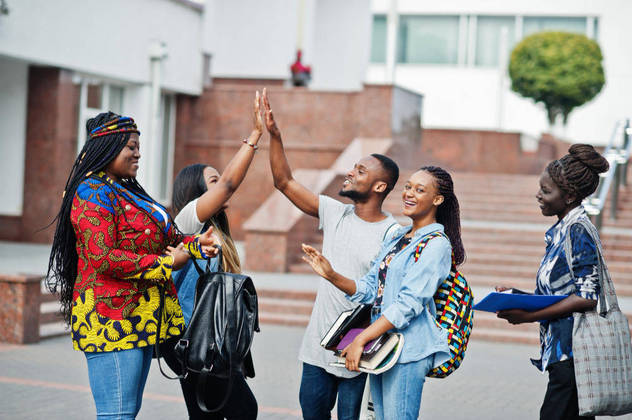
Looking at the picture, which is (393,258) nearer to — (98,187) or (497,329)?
(98,187)

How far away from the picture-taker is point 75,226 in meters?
3.76

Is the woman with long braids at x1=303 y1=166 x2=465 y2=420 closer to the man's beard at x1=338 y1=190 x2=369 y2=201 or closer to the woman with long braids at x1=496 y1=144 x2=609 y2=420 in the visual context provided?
the woman with long braids at x1=496 y1=144 x2=609 y2=420

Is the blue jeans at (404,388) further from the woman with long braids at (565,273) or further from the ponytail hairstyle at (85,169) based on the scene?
the ponytail hairstyle at (85,169)

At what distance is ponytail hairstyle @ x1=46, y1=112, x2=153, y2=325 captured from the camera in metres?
3.86

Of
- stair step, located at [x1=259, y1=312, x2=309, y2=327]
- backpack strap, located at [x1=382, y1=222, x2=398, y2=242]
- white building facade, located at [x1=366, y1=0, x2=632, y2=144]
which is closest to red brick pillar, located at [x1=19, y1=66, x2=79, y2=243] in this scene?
stair step, located at [x1=259, y1=312, x2=309, y2=327]

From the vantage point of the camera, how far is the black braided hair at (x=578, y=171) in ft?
13.5

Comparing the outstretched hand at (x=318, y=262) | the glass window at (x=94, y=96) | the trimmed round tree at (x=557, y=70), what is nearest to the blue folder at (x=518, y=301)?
the outstretched hand at (x=318, y=262)

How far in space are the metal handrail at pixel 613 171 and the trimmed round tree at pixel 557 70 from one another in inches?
361

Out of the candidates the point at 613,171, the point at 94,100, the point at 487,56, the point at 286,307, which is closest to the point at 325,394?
the point at 286,307

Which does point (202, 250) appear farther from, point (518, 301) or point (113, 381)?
point (518, 301)

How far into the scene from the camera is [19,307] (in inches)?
336

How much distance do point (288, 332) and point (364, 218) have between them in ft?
18.1

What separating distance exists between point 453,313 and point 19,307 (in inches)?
225

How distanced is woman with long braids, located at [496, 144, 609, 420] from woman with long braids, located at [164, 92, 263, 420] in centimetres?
132
